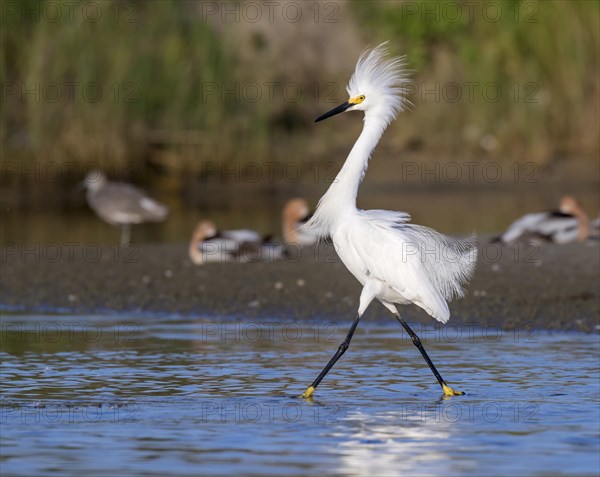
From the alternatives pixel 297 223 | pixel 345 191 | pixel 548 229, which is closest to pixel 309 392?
pixel 345 191

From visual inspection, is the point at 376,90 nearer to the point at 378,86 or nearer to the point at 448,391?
the point at 378,86

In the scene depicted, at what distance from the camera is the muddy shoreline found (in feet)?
41.9

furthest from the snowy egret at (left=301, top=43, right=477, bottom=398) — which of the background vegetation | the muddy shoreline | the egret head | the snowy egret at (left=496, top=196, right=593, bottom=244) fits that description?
the background vegetation

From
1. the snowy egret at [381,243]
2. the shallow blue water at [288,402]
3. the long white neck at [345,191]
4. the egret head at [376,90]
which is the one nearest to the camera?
the shallow blue water at [288,402]

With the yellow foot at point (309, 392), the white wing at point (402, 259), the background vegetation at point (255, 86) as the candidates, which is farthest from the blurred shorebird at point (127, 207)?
the yellow foot at point (309, 392)

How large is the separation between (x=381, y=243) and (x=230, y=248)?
6.66m

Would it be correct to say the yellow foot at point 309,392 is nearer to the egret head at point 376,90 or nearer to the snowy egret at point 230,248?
the egret head at point 376,90

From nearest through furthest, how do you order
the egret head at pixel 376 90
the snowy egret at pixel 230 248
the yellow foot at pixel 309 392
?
1. the yellow foot at pixel 309 392
2. the egret head at pixel 376 90
3. the snowy egret at pixel 230 248

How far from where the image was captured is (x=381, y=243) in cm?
923

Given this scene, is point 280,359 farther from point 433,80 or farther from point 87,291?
point 433,80

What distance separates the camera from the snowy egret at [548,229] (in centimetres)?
1625

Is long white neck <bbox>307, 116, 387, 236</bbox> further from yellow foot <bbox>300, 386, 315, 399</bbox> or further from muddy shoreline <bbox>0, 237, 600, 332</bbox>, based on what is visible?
muddy shoreline <bbox>0, 237, 600, 332</bbox>

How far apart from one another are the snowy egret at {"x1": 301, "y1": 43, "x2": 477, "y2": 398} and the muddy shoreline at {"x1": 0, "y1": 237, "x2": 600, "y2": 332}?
2.80 metres

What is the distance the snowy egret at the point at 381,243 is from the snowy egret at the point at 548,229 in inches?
252
